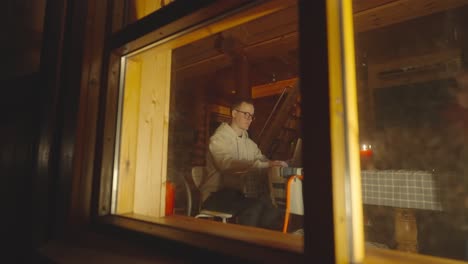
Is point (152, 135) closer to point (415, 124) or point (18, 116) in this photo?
point (18, 116)

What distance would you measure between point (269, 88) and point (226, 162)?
2.93 m

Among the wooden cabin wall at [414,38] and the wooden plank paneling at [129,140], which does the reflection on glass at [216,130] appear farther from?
the wooden cabin wall at [414,38]

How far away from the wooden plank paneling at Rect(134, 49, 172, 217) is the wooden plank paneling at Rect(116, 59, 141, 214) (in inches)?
1.1

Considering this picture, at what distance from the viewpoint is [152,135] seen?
1408mm

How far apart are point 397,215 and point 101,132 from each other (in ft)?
7.71

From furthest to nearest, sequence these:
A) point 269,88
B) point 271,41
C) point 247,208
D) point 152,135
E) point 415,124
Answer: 1. point 269,88
2. point 271,41
3. point 415,124
4. point 247,208
5. point 152,135

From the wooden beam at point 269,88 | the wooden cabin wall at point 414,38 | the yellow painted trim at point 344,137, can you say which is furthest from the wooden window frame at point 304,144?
the wooden beam at point 269,88

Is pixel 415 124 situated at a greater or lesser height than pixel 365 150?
greater

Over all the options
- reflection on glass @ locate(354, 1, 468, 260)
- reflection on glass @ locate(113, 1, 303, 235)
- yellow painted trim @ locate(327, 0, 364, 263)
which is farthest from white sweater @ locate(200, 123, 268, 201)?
yellow painted trim @ locate(327, 0, 364, 263)

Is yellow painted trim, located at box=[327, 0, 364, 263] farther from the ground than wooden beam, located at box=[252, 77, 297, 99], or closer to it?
closer to it

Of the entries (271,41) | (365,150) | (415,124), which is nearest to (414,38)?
(415,124)

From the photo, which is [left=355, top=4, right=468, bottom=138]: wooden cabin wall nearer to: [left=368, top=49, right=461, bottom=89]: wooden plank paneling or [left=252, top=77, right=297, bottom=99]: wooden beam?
[left=368, top=49, right=461, bottom=89]: wooden plank paneling

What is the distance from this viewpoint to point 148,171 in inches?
54.3

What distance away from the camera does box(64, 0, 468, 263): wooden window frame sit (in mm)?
571
